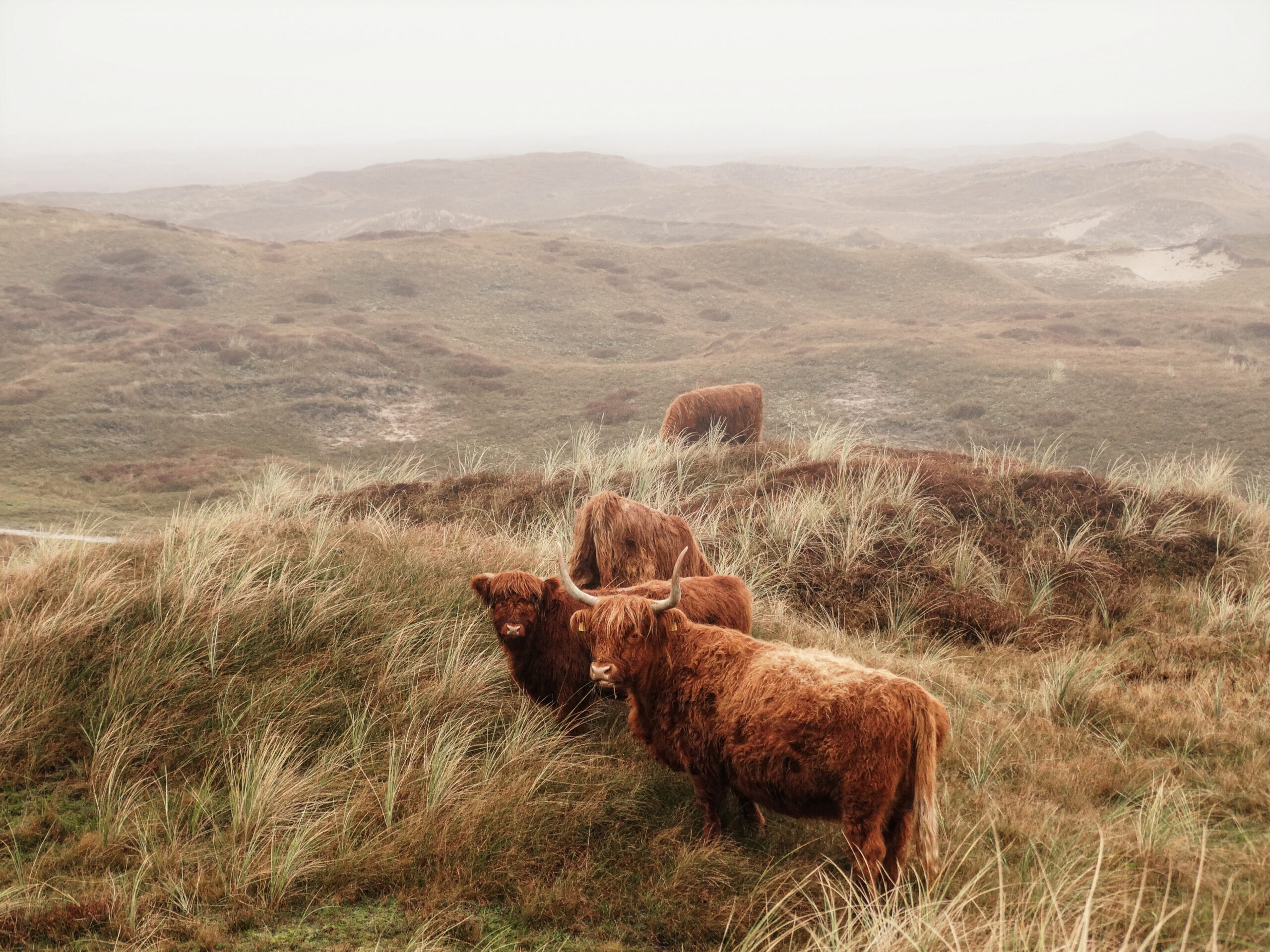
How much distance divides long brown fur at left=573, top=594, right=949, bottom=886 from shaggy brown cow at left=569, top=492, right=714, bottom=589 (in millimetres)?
1541

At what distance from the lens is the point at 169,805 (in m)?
3.34

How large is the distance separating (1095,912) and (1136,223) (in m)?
72.0

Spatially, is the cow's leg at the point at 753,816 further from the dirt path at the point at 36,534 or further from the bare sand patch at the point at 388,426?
the bare sand patch at the point at 388,426

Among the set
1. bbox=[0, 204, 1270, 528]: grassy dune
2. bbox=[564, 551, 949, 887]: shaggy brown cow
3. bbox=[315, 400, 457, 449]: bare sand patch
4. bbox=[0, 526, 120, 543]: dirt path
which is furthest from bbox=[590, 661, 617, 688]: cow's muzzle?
bbox=[315, 400, 457, 449]: bare sand patch

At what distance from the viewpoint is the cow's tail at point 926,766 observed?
9.59 feet

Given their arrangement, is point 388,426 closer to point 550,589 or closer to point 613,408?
point 613,408

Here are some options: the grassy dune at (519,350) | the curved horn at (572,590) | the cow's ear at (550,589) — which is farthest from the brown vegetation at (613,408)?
the curved horn at (572,590)

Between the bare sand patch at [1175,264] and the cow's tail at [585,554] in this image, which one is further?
the bare sand patch at [1175,264]

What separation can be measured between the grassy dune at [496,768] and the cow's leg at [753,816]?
0.07 m

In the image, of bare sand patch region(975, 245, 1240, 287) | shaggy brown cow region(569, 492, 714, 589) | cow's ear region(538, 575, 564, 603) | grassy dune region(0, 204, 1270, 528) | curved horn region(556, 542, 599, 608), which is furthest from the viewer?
bare sand patch region(975, 245, 1240, 287)

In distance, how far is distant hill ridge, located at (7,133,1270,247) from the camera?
65750 mm

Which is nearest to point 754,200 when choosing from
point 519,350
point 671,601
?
point 519,350

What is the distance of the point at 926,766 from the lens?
9.66 ft

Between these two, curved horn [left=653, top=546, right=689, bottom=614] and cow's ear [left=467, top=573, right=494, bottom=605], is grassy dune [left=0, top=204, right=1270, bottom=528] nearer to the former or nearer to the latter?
cow's ear [left=467, top=573, right=494, bottom=605]
